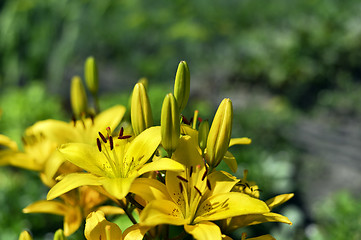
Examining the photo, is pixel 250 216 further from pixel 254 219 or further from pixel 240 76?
pixel 240 76

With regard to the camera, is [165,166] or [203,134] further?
[203,134]

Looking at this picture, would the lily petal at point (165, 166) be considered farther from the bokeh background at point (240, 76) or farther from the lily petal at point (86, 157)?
the bokeh background at point (240, 76)

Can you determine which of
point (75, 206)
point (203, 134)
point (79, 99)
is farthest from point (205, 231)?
point (79, 99)

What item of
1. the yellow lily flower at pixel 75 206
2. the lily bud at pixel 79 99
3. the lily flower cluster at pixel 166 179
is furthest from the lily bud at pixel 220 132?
the lily bud at pixel 79 99

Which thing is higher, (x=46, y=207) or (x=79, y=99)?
(x=79, y=99)

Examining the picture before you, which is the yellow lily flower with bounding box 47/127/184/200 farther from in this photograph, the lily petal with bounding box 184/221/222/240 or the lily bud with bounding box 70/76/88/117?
the lily bud with bounding box 70/76/88/117
